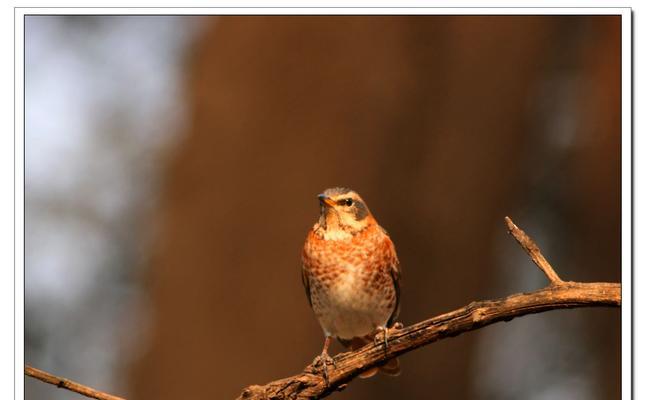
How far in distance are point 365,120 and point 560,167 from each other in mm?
1766

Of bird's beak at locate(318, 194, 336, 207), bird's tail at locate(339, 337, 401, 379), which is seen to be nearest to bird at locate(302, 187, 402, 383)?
bird's beak at locate(318, 194, 336, 207)

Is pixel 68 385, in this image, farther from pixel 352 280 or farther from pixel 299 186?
pixel 299 186

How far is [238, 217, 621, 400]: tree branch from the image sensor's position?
361cm

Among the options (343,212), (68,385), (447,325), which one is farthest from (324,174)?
(68,385)

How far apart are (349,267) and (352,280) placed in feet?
0.20

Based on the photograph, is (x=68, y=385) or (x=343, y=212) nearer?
(x=68, y=385)

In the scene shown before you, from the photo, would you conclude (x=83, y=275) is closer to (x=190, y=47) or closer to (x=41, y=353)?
(x=41, y=353)

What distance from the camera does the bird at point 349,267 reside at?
14.2ft

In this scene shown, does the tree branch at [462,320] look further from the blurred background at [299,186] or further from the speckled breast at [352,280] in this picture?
the blurred background at [299,186]

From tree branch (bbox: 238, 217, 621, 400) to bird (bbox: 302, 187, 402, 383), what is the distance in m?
0.44

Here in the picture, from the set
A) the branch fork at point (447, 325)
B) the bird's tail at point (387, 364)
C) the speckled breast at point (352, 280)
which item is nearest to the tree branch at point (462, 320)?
the branch fork at point (447, 325)

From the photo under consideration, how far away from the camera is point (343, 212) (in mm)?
4348
